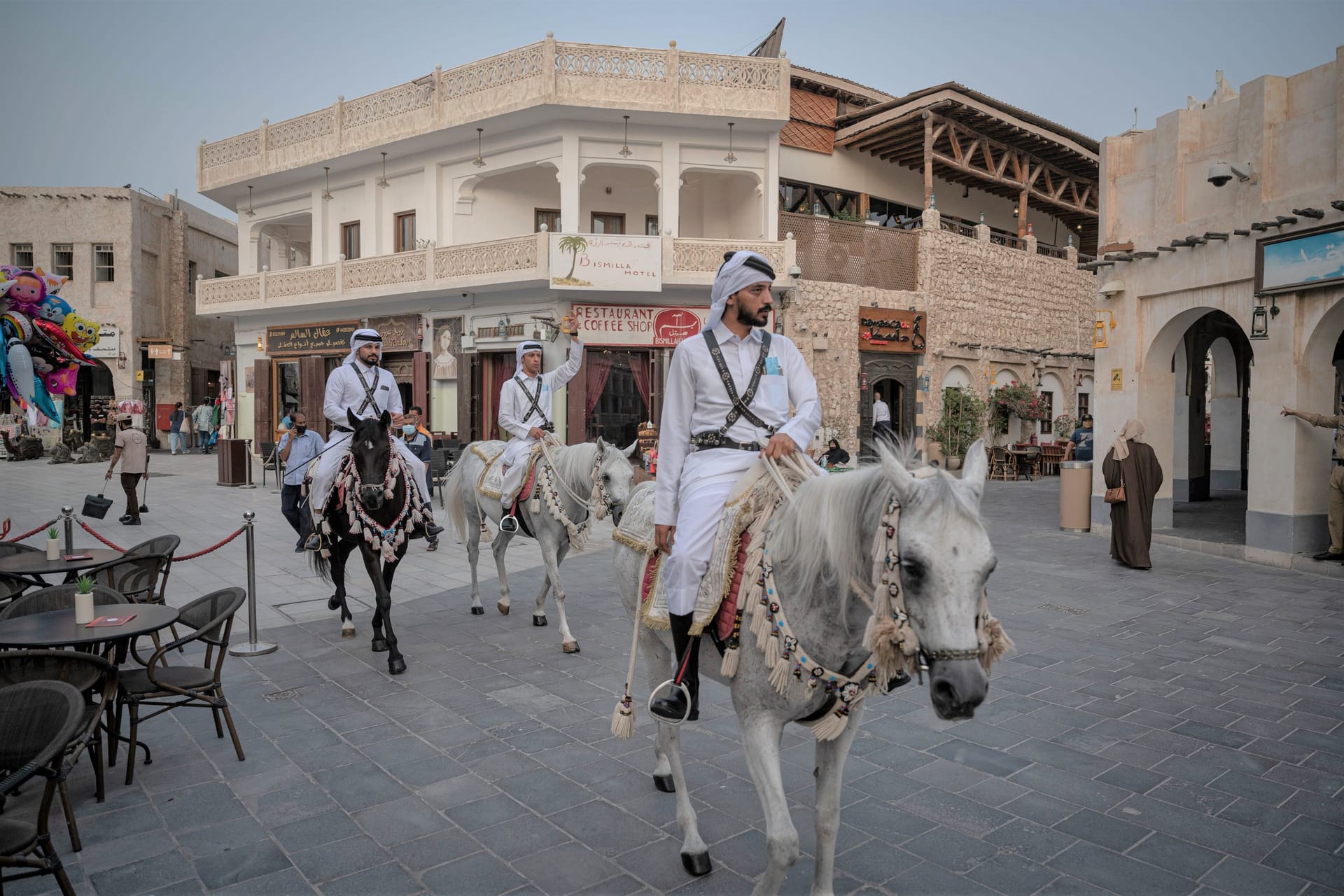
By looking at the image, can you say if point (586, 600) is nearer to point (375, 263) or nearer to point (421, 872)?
point (421, 872)

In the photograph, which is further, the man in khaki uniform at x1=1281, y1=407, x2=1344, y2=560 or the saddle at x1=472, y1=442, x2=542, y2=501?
the man in khaki uniform at x1=1281, y1=407, x2=1344, y2=560

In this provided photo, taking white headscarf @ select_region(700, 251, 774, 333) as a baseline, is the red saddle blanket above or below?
below

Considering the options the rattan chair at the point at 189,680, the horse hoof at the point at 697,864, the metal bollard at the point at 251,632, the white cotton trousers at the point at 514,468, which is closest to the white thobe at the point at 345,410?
the metal bollard at the point at 251,632

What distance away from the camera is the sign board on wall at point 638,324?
1939 cm

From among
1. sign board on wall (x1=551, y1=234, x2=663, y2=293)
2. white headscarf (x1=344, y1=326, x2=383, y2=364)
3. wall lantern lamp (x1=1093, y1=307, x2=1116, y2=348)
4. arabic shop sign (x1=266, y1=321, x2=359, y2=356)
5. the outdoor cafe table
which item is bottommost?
the outdoor cafe table

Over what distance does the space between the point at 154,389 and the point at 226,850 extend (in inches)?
1310

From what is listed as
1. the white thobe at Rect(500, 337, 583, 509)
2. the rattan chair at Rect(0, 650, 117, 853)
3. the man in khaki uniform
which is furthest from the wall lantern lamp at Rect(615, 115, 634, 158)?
the rattan chair at Rect(0, 650, 117, 853)

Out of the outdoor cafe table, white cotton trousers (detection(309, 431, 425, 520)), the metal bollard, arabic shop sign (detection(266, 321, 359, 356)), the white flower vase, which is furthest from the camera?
arabic shop sign (detection(266, 321, 359, 356))

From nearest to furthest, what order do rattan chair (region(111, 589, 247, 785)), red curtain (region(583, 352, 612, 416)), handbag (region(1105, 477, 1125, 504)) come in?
rattan chair (region(111, 589, 247, 785)), handbag (region(1105, 477, 1125, 504)), red curtain (region(583, 352, 612, 416))

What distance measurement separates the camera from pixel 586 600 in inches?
314

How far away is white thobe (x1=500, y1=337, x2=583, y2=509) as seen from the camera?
703 centimetres

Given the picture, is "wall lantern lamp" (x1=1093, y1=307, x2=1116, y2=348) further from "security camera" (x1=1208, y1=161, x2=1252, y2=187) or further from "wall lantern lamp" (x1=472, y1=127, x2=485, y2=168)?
"wall lantern lamp" (x1=472, y1=127, x2=485, y2=168)

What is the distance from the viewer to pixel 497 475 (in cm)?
757

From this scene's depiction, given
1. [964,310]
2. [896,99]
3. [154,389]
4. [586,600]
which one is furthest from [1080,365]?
[154,389]
